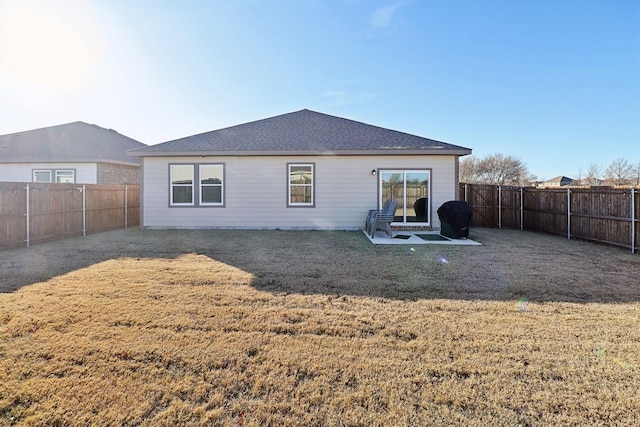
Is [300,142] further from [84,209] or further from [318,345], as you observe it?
[318,345]

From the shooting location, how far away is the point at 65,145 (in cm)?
1577

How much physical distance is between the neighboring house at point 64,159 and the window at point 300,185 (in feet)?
33.6

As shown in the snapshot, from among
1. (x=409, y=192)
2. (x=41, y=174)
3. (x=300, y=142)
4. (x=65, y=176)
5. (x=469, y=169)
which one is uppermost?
(x=469, y=169)

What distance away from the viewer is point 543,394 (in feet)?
6.71

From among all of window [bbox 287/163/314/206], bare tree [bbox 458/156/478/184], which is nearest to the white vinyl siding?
window [bbox 287/163/314/206]

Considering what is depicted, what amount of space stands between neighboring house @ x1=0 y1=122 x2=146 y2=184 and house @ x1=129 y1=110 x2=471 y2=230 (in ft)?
20.4

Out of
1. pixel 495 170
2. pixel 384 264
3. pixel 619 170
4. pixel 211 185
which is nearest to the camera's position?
pixel 384 264

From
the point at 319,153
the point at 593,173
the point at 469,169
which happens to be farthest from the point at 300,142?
the point at 593,173

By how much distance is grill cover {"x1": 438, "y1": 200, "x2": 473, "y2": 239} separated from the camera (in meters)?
8.81

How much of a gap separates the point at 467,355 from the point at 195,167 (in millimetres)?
10305

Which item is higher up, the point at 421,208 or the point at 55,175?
the point at 55,175

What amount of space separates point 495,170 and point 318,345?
34.5 metres

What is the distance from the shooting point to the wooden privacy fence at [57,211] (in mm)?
7633

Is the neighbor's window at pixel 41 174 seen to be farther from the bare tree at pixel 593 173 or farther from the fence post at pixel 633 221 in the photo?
the bare tree at pixel 593 173
